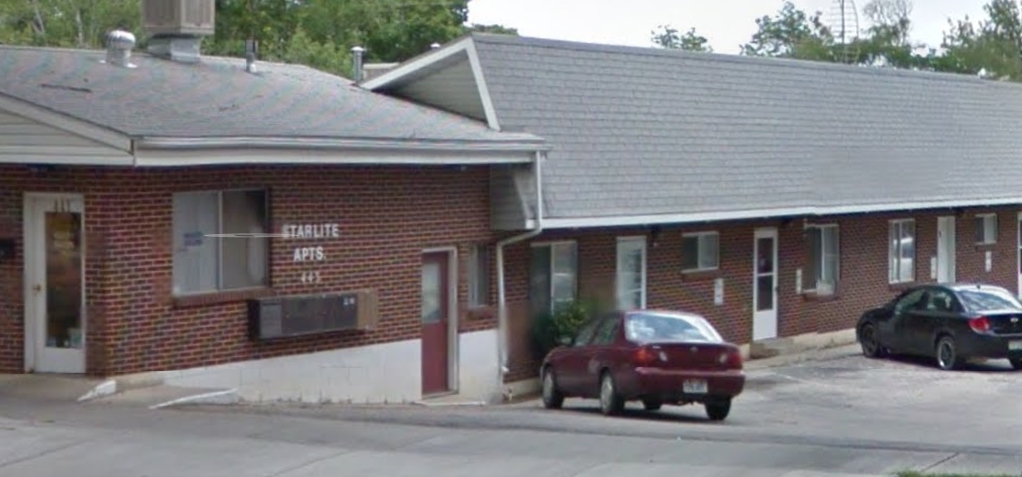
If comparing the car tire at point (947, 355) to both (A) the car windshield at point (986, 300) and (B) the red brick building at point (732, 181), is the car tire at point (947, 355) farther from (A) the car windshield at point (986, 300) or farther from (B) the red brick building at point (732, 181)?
(B) the red brick building at point (732, 181)

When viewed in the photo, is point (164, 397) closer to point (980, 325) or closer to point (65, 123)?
point (65, 123)

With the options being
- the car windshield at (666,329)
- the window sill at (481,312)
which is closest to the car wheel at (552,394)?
the window sill at (481,312)

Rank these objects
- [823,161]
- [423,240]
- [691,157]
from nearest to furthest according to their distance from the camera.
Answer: [423,240] → [691,157] → [823,161]

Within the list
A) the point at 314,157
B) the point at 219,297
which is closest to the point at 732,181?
the point at 314,157

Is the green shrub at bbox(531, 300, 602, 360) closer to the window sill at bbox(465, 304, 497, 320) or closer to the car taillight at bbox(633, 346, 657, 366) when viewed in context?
the window sill at bbox(465, 304, 497, 320)

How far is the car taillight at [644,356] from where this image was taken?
2311 centimetres

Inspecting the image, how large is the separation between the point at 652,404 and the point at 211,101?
6878 mm

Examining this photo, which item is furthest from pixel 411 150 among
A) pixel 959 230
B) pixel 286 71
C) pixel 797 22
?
pixel 797 22

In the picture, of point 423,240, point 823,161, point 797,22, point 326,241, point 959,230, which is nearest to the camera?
point 326,241

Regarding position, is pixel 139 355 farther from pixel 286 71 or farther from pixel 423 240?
pixel 286 71

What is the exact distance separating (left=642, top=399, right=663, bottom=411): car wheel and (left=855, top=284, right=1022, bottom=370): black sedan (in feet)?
32.0

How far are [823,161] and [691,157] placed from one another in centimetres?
503

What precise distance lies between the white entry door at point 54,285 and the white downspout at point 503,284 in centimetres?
810

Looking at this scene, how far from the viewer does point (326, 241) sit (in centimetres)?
2411
